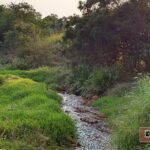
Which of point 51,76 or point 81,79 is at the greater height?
point 81,79

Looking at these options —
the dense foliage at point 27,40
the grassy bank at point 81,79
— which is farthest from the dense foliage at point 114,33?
the dense foliage at point 27,40

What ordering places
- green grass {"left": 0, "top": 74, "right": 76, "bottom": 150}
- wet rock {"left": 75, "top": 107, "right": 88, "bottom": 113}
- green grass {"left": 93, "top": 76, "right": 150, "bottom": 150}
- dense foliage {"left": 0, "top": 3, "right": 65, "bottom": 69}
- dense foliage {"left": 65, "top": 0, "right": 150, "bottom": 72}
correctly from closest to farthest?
green grass {"left": 93, "top": 76, "right": 150, "bottom": 150} → green grass {"left": 0, "top": 74, "right": 76, "bottom": 150} → wet rock {"left": 75, "top": 107, "right": 88, "bottom": 113} → dense foliage {"left": 65, "top": 0, "right": 150, "bottom": 72} → dense foliage {"left": 0, "top": 3, "right": 65, "bottom": 69}

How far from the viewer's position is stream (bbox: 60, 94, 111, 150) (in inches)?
372

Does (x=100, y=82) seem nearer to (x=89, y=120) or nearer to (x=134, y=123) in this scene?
(x=89, y=120)

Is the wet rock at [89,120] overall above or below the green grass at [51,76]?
below

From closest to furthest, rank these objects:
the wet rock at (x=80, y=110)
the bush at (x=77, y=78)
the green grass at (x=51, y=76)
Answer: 1. the wet rock at (x=80, y=110)
2. the bush at (x=77, y=78)
3. the green grass at (x=51, y=76)

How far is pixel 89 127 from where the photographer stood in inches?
444

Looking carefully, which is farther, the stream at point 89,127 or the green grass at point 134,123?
the stream at point 89,127

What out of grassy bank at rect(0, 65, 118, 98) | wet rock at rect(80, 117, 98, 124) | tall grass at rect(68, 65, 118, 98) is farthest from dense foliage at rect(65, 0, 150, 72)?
wet rock at rect(80, 117, 98, 124)

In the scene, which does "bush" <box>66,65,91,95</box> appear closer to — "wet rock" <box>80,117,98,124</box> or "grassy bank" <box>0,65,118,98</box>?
"grassy bank" <box>0,65,118,98</box>

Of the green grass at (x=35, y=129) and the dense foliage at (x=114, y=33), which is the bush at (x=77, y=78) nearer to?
the dense foliage at (x=114, y=33)

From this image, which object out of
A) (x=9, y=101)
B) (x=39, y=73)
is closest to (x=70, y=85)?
(x=39, y=73)

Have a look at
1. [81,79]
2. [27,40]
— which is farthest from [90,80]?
[27,40]

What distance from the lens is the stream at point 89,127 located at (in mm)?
9438
